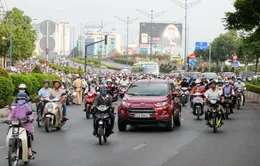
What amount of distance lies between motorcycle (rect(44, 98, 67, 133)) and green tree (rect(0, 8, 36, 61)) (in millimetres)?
59935

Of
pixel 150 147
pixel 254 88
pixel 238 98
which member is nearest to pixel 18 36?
pixel 254 88

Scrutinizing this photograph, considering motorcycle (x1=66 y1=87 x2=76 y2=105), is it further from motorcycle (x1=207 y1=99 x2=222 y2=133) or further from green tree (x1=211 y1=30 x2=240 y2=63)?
green tree (x1=211 y1=30 x2=240 y2=63)

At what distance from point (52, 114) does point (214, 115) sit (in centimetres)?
503

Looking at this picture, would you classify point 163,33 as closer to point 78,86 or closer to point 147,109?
point 78,86

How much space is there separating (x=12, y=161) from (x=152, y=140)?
21.4ft

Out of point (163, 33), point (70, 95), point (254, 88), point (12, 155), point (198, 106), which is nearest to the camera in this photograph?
point (12, 155)

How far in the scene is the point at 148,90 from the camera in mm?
20688

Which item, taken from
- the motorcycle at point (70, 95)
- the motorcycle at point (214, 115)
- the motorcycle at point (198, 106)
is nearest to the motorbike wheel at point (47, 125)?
the motorcycle at point (214, 115)

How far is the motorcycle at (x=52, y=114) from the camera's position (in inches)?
760

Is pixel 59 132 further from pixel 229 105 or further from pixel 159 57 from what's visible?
pixel 159 57

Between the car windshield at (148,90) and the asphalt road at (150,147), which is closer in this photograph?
the asphalt road at (150,147)

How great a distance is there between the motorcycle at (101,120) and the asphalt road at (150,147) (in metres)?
0.32

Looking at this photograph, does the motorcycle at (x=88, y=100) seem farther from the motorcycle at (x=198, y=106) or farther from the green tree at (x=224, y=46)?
the green tree at (x=224, y=46)

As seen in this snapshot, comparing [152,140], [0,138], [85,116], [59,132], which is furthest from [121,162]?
[85,116]
